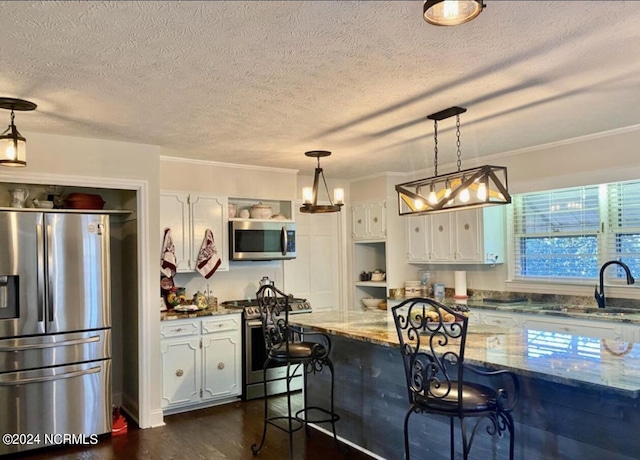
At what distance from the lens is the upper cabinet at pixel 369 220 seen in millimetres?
6137

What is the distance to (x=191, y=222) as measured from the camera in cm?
498

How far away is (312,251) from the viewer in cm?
631

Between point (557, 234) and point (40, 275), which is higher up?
point (557, 234)

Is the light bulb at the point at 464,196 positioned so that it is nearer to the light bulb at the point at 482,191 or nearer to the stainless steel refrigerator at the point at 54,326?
the light bulb at the point at 482,191

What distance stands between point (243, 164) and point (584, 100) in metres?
3.28

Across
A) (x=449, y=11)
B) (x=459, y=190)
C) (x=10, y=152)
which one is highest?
(x=449, y=11)

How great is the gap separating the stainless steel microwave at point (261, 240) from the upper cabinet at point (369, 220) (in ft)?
3.81

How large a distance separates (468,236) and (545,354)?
9.68ft

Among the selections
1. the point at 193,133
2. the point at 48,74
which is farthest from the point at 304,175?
the point at 48,74

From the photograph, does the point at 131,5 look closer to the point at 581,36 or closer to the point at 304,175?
the point at 581,36

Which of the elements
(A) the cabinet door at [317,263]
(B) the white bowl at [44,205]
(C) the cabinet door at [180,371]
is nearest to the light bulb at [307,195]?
(C) the cabinet door at [180,371]

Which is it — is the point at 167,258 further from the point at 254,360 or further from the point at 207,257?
Result: the point at 254,360

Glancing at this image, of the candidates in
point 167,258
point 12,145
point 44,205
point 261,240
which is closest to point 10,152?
point 12,145

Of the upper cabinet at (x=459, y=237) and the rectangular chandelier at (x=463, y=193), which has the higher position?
the rectangular chandelier at (x=463, y=193)
